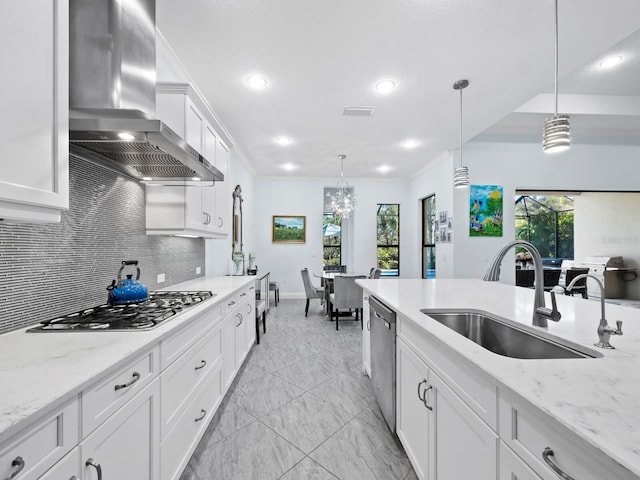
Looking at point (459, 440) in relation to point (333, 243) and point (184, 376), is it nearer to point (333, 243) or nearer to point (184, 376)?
point (184, 376)

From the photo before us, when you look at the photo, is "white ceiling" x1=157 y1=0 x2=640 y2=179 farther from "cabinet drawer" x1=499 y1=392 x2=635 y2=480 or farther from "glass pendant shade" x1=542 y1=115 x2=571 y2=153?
"cabinet drawer" x1=499 y1=392 x2=635 y2=480

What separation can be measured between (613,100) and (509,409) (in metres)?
5.03

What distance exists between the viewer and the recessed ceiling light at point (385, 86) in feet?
9.33

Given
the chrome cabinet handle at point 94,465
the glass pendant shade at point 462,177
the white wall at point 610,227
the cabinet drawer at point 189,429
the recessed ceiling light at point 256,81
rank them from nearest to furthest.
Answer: the chrome cabinet handle at point 94,465, the cabinet drawer at point 189,429, the recessed ceiling light at point 256,81, the glass pendant shade at point 462,177, the white wall at point 610,227

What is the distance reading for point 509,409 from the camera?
0.75 m

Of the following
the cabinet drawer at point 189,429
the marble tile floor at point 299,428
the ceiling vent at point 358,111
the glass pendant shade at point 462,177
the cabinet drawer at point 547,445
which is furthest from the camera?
the ceiling vent at point 358,111

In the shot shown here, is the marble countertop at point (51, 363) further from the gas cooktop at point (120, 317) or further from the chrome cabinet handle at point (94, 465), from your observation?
the chrome cabinet handle at point (94, 465)

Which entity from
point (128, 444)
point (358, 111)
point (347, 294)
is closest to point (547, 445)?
point (128, 444)

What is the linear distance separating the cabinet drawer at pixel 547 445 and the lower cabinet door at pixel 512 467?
13 millimetres

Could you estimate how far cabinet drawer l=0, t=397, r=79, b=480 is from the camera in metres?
0.60

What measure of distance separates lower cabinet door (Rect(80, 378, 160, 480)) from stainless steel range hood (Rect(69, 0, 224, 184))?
1.13 meters

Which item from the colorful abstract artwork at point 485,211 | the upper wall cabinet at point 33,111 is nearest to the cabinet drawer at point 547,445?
the upper wall cabinet at point 33,111

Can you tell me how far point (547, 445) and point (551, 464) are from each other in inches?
1.4

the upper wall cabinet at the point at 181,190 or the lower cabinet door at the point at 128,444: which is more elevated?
the upper wall cabinet at the point at 181,190
